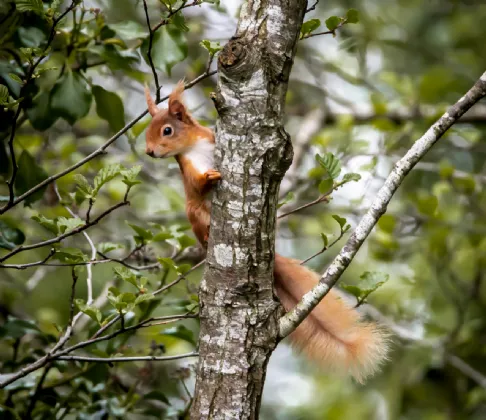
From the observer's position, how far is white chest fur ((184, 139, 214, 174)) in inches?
90.6

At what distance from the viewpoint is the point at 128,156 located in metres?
3.63

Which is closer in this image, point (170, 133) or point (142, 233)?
point (142, 233)

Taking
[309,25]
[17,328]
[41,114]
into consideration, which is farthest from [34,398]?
[309,25]

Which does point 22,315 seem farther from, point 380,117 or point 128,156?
point 380,117

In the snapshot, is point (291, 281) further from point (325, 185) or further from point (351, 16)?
point (351, 16)

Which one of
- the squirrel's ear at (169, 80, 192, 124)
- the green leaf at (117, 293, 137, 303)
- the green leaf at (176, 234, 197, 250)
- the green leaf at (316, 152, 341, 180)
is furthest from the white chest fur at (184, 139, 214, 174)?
the green leaf at (117, 293, 137, 303)

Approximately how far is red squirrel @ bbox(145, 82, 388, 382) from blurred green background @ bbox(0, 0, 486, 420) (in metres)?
0.09

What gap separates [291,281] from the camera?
2.23 metres

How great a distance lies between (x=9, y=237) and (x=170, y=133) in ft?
2.19

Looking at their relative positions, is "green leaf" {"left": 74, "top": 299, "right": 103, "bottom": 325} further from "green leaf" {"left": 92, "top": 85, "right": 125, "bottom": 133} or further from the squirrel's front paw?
"green leaf" {"left": 92, "top": 85, "right": 125, "bottom": 133}

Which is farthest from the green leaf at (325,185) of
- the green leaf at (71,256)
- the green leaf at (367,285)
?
the green leaf at (71,256)

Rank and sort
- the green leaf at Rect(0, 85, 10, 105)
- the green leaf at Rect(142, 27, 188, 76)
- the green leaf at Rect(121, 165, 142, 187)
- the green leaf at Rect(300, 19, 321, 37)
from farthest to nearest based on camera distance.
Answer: the green leaf at Rect(142, 27, 188, 76) → the green leaf at Rect(300, 19, 321, 37) → the green leaf at Rect(121, 165, 142, 187) → the green leaf at Rect(0, 85, 10, 105)

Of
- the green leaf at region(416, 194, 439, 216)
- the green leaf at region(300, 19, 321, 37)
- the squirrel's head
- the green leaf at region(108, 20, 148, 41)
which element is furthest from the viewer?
the green leaf at region(416, 194, 439, 216)

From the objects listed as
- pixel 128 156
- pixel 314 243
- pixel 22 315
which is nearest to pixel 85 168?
pixel 128 156
